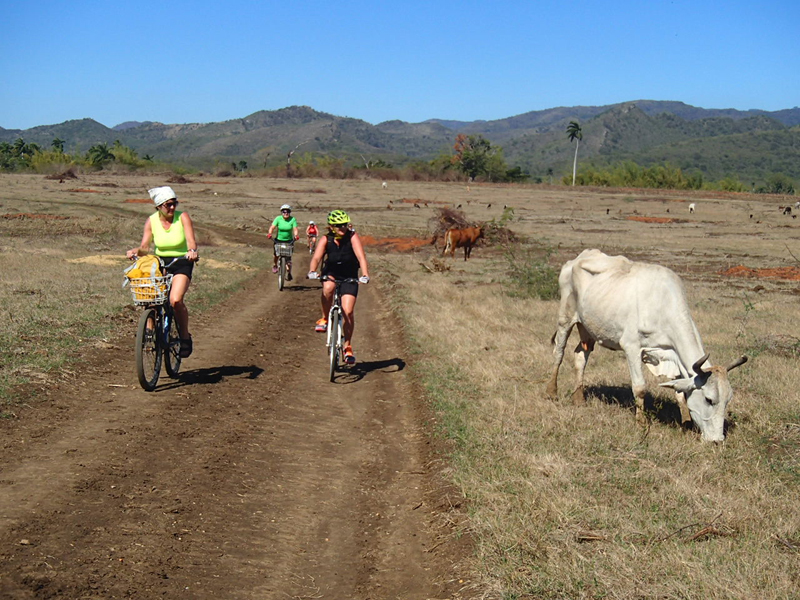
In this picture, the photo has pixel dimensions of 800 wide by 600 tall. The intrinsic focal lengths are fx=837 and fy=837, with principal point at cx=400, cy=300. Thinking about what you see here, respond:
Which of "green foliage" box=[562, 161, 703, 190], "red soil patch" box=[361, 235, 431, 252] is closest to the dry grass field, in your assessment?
"red soil patch" box=[361, 235, 431, 252]

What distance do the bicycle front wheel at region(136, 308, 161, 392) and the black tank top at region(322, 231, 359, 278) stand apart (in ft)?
7.70

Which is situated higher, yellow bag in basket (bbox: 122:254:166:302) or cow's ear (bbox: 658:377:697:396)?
yellow bag in basket (bbox: 122:254:166:302)

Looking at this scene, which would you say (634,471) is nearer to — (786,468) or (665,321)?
(786,468)

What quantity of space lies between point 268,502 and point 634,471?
2994 mm

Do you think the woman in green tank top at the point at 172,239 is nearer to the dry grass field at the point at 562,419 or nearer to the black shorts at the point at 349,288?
the dry grass field at the point at 562,419

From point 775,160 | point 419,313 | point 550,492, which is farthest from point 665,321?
point 775,160

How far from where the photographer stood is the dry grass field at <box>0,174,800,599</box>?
511 centimetres

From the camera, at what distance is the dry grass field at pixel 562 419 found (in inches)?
201

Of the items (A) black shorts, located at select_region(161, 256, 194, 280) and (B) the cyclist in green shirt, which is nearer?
(A) black shorts, located at select_region(161, 256, 194, 280)

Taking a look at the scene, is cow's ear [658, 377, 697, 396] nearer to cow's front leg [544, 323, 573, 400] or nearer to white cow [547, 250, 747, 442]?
white cow [547, 250, 747, 442]

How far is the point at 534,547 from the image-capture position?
5.35 meters

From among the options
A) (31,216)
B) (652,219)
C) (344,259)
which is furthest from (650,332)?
(652,219)

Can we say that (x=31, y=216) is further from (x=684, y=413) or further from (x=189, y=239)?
(x=684, y=413)

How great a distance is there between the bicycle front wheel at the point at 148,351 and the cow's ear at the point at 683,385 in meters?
5.37
